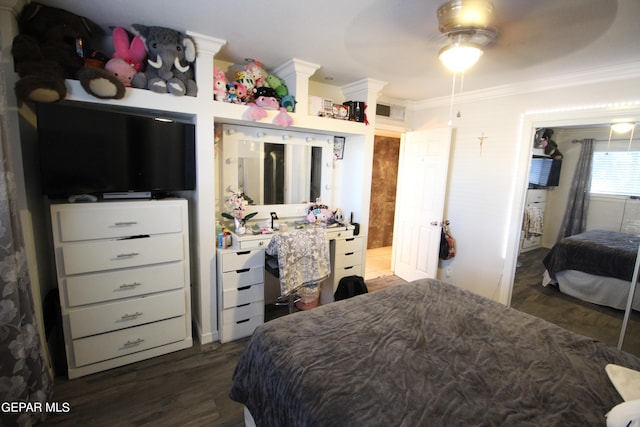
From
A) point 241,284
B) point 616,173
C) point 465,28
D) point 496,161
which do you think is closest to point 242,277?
point 241,284

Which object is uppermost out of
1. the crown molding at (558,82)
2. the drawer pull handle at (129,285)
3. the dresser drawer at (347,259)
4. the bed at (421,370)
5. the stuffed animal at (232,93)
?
the crown molding at (558,82)

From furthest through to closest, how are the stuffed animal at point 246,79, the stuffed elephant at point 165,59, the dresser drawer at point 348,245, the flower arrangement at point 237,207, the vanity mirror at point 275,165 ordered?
the dresser drawer at point 348,245 < the vanity mirror at point 275,165 < the flower arrangement at point 237,207 < the stuffed animal at point 246,79 < the stuffed elephant at point 165,59

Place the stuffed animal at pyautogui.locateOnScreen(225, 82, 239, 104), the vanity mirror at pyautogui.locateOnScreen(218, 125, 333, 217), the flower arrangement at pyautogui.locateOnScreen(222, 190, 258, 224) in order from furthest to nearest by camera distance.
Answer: the vanity mirror at pyautogui.locateOnScreen(218, 125, 333, 217) < the flower arrangement at pyautogui.locateOnScreen(222, 190, 258, 224) < the stuffed animal at pyautogui.locateOnScreen(225, 82, 239, 104)

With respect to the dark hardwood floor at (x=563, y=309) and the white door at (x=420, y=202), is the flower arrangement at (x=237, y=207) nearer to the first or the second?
the white door at (x=420, y=202)

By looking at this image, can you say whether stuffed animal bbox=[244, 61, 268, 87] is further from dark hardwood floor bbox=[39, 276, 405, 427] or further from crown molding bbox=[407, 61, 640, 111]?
dark hardwood floor bbox=[39, 276, 405, 427]

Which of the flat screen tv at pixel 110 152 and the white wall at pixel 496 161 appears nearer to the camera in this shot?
the flat screen tv at pixel 110 152

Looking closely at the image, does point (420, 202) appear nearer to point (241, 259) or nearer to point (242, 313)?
point (241, 259)

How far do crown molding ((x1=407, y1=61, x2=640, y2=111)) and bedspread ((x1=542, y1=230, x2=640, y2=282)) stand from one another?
125 centimetres

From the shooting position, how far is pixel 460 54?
5.44 ft

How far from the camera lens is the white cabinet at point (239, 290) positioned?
2.37 meters

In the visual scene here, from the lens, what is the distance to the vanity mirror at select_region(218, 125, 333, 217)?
269 cm

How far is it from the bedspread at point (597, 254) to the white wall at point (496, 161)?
35 centimetres

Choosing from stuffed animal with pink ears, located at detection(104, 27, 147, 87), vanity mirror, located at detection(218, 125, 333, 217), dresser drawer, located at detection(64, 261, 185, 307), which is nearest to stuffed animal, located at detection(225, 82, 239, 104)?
vanity mirror, located at detection(218, 125, 333, 217)

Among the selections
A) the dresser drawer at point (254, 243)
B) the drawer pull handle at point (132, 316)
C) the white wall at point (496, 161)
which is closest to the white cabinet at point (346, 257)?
the dresser drawer at point (254, 243)
